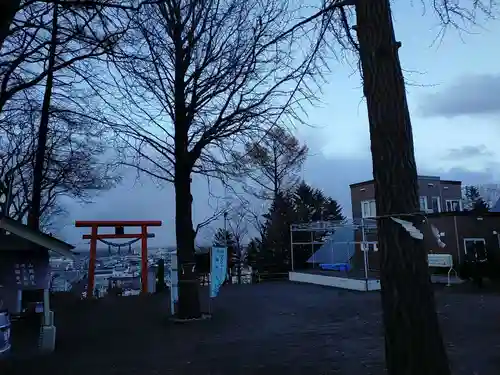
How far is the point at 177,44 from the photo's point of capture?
456 inches

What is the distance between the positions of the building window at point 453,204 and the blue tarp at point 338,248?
493 inches

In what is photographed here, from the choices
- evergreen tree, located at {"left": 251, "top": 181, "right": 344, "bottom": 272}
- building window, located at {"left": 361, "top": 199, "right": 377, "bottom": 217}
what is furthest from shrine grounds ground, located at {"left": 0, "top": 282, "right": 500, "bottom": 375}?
building window, located at {"left": 361, "top": 199, "right": 377, "bottom": 217}

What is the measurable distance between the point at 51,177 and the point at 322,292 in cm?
1176

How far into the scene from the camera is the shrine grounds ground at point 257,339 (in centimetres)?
679

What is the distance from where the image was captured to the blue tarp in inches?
950

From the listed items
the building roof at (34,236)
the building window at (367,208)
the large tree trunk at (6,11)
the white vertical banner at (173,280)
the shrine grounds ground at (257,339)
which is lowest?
the shrine grounds ground at (257,339)

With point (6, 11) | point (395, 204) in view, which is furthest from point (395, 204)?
point (6, 11)

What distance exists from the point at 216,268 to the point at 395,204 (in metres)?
8.81

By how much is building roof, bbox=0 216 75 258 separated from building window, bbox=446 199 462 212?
1171 inches

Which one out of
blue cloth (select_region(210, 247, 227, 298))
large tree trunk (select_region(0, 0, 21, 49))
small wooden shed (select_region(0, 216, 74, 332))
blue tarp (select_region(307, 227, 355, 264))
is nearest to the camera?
large tree trunk (select_region(0, 0, 21, 49))

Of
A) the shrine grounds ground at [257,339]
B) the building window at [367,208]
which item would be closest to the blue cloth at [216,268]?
the shrine grounds ground at [257,339]

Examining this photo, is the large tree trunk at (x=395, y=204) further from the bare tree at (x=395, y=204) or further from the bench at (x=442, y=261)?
the bench at (x=442, y=261)

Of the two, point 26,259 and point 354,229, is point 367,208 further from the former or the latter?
point 26,259

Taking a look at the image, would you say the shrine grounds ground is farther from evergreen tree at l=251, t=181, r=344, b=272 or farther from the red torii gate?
evergreen tree at l=251, t=181, r=344, b=272
